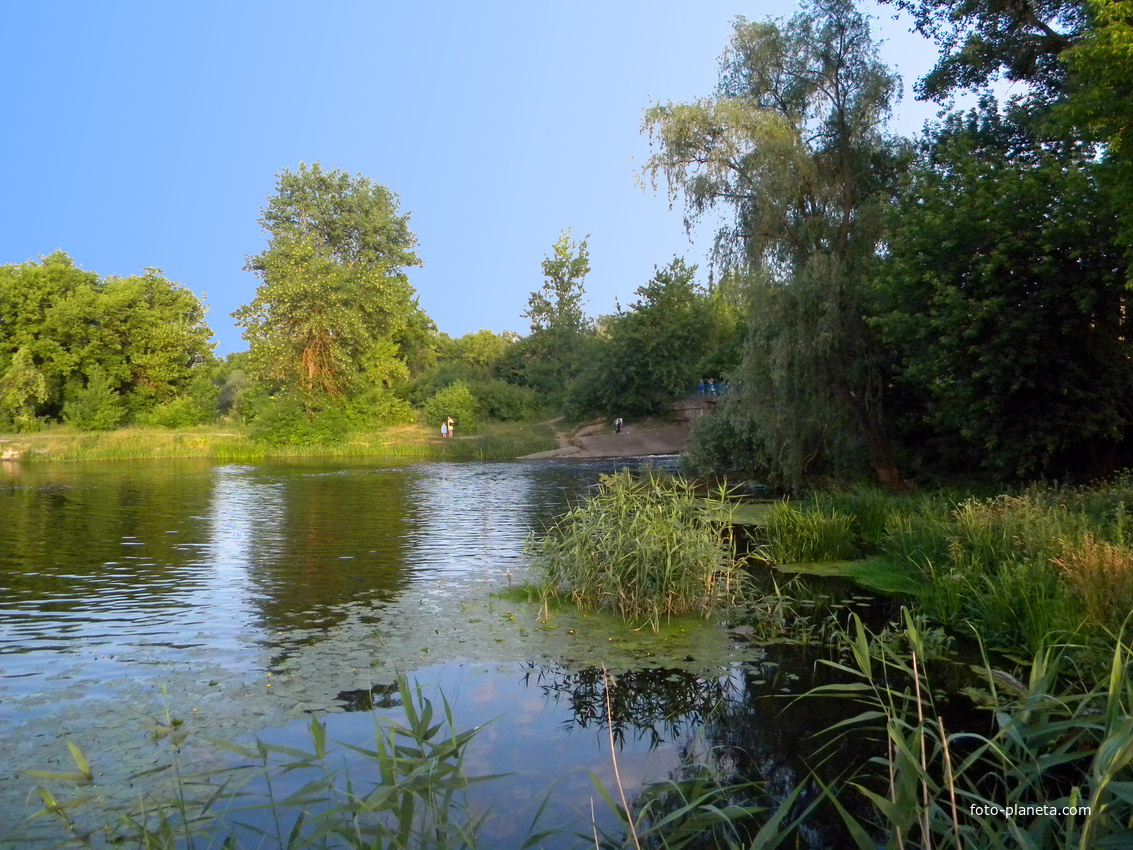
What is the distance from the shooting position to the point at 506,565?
1370 cm

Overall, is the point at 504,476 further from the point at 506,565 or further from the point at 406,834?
the point at 406,834

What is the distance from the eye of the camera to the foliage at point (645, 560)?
9.80 m

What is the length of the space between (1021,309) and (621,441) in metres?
28.7

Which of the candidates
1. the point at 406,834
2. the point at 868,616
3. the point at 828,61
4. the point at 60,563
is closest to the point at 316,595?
the point at 60,563

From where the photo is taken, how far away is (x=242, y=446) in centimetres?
4491

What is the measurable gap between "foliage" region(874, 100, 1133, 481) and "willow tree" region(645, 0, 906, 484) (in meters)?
1.96

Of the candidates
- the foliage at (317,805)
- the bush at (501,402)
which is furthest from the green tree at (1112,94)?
the bush at (501,402)

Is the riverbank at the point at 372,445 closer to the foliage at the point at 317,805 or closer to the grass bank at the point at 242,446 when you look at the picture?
the grass bank at the point at 242,446

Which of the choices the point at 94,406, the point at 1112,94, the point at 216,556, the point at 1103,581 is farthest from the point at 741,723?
the point at 94,406

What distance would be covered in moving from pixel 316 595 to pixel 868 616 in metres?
6.61

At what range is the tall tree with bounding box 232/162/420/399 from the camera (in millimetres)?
47188

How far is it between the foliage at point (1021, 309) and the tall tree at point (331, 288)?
36.0m

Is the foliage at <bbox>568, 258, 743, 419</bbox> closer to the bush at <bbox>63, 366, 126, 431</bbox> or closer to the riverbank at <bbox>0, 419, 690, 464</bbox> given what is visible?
the riverbank at <bbox>0, 419, 690, 464</bbox>

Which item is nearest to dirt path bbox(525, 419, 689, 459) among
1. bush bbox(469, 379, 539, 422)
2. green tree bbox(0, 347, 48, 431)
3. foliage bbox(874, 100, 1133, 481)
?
bush bbox(469, 379, 539, 422)
